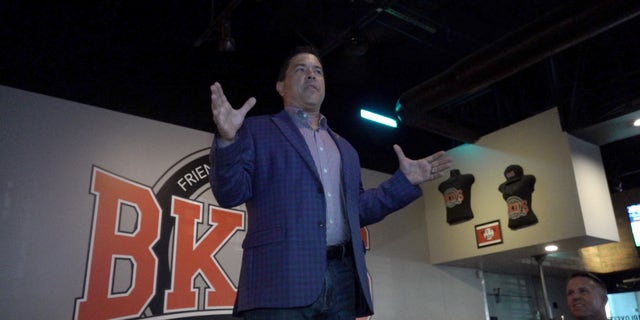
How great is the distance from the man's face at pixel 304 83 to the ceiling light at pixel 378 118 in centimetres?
431

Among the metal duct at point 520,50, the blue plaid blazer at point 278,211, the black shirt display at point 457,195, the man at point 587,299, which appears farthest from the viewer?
the black shirt display at point 457,195

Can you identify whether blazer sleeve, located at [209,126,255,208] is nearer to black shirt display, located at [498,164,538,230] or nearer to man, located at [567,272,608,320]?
man, located at [567,272,608,320]

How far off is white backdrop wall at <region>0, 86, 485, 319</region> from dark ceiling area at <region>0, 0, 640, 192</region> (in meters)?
0.23

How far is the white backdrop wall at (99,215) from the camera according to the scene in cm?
362

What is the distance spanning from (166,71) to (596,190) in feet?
15.1

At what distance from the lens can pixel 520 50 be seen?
172 inches

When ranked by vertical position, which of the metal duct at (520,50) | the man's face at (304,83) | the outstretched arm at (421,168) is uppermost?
the metal duct at (520,50)

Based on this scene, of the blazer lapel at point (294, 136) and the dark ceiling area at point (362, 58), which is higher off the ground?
the dark ceiling area at point (362, 58)

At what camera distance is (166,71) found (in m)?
4.43

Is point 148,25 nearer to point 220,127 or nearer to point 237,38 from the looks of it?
point 237,38

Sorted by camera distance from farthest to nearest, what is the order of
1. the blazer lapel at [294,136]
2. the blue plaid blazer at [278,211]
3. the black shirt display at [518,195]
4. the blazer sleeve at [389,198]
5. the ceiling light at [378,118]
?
the ceiling light at [378,118] → the black shirt display at [518,195] → the blazer sleeve at [389,198] → the blazer lapel at [294,136] → the blue plaid blazer at [278,211]

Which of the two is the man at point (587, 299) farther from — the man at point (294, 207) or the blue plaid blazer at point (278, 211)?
the blue plaid blazer at point (278, 211)

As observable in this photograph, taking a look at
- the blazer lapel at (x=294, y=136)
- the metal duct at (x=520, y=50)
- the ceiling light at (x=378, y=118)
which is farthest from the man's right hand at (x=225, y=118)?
the ceiling light at (x=378, y=118)

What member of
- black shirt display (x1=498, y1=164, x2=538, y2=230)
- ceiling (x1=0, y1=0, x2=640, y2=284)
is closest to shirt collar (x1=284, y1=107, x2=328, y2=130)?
ceiling (x1=0, y1=0, x2=640, y2=284)
